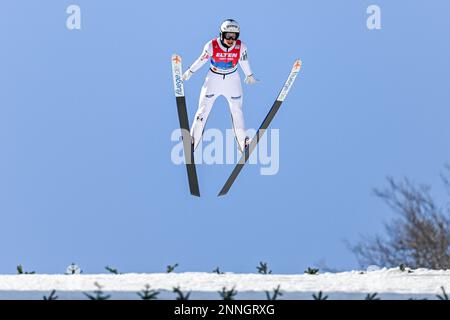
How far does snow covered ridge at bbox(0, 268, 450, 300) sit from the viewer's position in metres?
6.79

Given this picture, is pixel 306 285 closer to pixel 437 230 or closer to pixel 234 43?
pixel 234 43

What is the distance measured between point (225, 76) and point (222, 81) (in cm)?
6

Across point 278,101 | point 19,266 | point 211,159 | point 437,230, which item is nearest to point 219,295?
point 19,266

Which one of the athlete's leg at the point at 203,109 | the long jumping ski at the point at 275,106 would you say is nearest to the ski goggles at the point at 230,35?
the athlete's leg at the point at 203,109

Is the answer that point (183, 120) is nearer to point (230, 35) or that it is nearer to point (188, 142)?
point (188, 142)

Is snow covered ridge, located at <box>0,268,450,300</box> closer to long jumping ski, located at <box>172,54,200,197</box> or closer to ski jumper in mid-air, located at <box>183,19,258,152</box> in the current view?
long jumping ski, located at <box>172,54,200,197</box>

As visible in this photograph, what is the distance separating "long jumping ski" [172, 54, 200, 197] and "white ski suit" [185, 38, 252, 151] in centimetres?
12

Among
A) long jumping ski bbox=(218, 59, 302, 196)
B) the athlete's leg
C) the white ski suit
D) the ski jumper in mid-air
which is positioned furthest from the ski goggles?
long jumping ski bbox=(218, 59, 302, 196)

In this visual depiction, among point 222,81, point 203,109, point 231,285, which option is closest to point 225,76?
point 222,81

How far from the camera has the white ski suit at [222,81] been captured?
10.2m

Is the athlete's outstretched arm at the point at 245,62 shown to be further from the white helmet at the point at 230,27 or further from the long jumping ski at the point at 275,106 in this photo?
the long jumping ski at the point at 275,106
